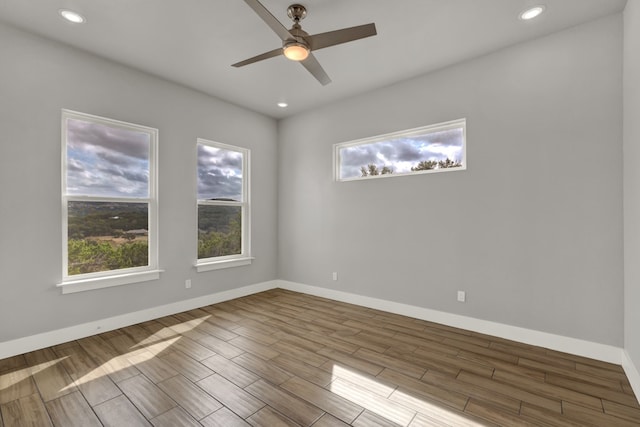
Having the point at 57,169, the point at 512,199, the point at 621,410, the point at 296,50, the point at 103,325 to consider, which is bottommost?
the point at 621,410

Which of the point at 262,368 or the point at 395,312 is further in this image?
the point at 395,312

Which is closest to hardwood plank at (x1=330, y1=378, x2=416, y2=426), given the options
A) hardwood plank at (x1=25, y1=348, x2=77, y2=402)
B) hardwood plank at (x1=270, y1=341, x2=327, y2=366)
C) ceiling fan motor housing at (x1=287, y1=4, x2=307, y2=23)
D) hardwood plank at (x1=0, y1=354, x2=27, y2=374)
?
hardwood plank at (x1=270, y1=341, x2=327, y2=366)

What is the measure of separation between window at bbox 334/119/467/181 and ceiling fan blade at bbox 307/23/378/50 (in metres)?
1.84

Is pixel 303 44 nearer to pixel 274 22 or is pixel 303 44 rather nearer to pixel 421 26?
pixel 274 22

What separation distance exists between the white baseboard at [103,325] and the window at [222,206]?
18.1 inches

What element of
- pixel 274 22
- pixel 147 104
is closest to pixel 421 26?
pixel 274 22

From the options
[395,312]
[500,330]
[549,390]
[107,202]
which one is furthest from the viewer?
[395,312]

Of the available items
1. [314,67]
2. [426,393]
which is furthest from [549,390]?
[314,67]

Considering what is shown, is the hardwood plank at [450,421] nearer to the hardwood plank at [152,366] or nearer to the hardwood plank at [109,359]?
the hardwood plank at [152,366]

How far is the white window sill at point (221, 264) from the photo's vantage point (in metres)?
4.09

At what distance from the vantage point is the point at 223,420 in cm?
182

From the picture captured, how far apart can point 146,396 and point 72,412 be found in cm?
41

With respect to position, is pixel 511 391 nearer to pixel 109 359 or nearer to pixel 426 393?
pixel 426 393

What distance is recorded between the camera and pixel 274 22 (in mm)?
1988
